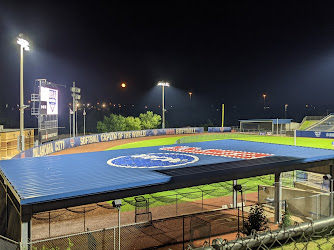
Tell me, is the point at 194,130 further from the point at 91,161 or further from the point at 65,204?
the point at 65,204

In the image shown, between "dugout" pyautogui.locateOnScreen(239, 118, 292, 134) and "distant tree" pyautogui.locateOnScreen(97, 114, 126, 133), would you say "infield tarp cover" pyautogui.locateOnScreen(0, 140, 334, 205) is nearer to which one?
"dugout" pyautogui.locateOnScreen(239, 118, 292, 134)

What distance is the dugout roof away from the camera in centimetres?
955

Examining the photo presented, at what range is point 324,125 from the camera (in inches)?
2950

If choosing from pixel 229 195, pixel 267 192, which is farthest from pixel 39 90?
pixel 267 192

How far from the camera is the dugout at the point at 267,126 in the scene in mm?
78250

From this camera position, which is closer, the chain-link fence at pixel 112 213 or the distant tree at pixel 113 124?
the chain-link fence at pixel 112 213

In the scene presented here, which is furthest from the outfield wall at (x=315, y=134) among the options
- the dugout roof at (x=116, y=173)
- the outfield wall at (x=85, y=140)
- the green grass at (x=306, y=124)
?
the dugout roof at (x=116, y=173)

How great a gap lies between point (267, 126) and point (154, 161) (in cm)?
7598

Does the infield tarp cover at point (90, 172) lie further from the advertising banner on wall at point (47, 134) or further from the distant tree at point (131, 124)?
the distant tree at point (131, 124)

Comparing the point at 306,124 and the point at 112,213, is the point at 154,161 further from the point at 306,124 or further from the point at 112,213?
the point at 306,124

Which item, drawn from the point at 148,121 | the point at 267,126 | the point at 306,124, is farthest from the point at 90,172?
the point at 306,124

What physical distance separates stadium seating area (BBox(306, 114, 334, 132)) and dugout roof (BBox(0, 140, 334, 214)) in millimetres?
63560

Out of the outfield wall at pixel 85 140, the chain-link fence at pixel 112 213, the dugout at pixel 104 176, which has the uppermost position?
the dugout at pixel 104 176

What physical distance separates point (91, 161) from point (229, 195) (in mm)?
11008
